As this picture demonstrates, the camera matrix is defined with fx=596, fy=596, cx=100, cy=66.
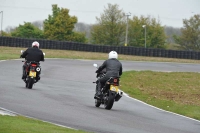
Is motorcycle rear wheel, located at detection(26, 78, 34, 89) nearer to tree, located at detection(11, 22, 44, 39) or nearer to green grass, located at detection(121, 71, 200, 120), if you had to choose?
green grass, located at detection(121, 71, 200, 120)

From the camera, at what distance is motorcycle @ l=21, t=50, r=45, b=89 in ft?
63.2

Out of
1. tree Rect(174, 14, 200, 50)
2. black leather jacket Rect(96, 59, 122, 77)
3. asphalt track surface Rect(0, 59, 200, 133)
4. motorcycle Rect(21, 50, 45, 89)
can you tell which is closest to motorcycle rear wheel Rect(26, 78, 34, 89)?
motorcycle Rect(21, 50, 45, 89)

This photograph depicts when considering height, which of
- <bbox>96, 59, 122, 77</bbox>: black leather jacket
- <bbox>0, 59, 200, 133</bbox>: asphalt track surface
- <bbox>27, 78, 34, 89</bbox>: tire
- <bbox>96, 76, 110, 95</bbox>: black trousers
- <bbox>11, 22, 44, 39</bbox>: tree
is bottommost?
<bbox>0, 59, 200, 133</bbox>: asphalt track surface

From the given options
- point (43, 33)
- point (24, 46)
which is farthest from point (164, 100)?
point (43, 33)

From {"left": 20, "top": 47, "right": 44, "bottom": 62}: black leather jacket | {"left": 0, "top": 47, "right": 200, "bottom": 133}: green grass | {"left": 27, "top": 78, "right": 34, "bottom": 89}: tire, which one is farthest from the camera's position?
{"left": 20, "top": 47, "right": 44, "bottom": 62}: black leather jacket

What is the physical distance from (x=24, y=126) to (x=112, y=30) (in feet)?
257

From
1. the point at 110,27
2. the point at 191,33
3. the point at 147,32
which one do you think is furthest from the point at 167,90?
the point at 191,33

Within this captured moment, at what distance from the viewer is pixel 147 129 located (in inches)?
473

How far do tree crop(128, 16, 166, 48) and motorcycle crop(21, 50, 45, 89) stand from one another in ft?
234

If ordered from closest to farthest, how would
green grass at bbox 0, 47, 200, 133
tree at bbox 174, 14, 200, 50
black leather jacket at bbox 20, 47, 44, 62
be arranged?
1. green grass at bbox 0, 47, 200, 133
2. black leather jacket at bbox 20, 47, 44, 62
3. tree at bbox 174, 14, 200, 50

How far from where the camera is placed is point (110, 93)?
50.2 ft

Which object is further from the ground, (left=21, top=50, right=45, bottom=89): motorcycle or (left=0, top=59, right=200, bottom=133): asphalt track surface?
(left=21, top=50, right=45, bottom=89): motorcycle

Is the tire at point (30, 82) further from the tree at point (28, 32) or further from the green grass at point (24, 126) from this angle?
the tree at point (28, 32)

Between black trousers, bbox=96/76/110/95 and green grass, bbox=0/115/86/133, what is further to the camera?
black trousers, bbox=96/76/110/95
